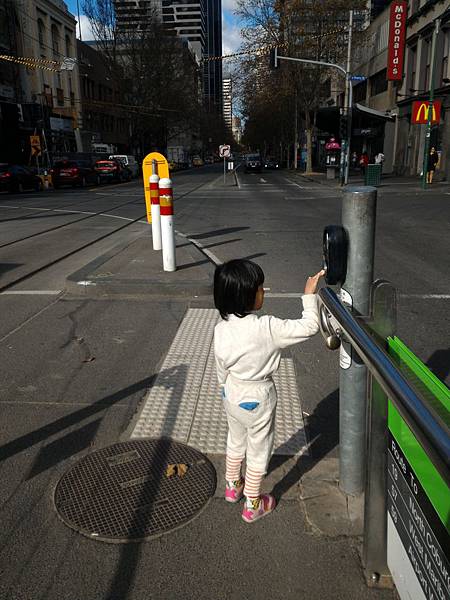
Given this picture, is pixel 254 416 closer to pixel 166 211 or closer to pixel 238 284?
pixel 238 284

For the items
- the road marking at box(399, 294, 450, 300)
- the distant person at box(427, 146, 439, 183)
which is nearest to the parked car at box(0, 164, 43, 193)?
the distant person at box(427, 146, 439, 183)

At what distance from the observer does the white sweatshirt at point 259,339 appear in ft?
7.49

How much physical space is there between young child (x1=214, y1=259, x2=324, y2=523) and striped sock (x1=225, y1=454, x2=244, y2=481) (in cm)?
4

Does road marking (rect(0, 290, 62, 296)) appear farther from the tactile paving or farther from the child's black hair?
the child's black hair

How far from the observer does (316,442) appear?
321cm

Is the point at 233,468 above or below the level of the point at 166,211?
below

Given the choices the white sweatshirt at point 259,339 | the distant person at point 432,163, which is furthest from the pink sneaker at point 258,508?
the distant person at point 432,163

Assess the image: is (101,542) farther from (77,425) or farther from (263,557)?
(77,425)

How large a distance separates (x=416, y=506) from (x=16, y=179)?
100.0ft

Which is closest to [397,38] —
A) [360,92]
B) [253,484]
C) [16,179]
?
[360,92]

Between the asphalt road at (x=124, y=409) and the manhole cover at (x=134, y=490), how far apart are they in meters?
0.07

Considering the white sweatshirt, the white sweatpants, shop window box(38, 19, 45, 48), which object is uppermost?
shop window box(38, 19, 45, 48)

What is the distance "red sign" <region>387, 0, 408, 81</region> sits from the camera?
33469mm

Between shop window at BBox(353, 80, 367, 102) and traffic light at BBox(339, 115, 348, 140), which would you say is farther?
shop window at BBox(353, 80, 367, 102)
